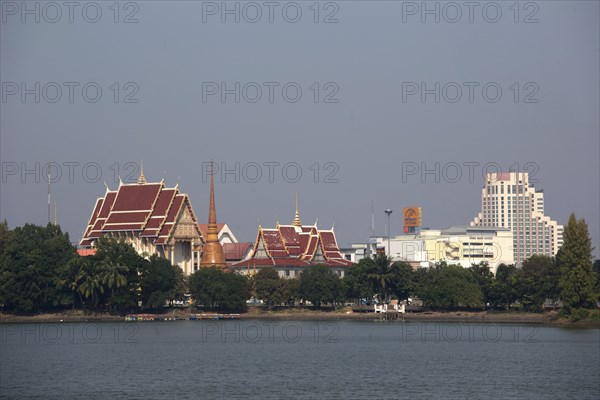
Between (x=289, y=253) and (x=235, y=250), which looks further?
(x=235, y=250)

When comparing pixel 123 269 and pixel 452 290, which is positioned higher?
pixel 123 269

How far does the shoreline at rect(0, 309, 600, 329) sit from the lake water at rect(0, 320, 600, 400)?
297 cm

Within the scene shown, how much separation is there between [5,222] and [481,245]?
317 ft

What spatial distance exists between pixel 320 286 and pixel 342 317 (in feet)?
12.9

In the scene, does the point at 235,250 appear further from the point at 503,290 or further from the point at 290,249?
the point at 503,290

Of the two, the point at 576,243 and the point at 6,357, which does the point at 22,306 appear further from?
the point at 576,243

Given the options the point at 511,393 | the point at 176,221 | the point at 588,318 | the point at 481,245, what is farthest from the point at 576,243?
the point at 481,245

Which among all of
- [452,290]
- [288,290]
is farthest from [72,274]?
[452,290]

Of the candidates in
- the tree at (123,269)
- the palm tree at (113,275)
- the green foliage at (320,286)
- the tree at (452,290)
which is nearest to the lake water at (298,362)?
the palm tree at (113,275)

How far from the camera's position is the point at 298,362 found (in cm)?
6406

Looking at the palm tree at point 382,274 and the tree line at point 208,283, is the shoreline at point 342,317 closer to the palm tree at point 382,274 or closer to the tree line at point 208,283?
the tree line at point 208,283

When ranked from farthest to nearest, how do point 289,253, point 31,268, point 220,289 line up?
point 289,253 → point 220,289 → point 31,268

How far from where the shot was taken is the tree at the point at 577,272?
279 ft

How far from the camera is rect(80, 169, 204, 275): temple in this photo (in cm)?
12656
